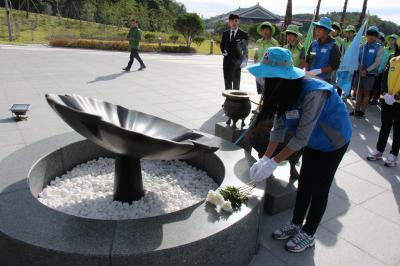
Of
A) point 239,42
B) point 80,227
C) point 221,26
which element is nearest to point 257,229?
point 80,227

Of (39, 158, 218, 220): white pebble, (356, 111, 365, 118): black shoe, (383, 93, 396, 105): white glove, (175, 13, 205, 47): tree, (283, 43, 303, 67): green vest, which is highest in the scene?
(175, 13, 205, 47): tree

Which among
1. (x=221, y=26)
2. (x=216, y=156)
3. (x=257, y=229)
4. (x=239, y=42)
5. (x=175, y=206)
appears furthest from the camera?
(x=221, y=26)

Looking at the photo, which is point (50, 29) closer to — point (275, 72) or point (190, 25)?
point (190, 25)

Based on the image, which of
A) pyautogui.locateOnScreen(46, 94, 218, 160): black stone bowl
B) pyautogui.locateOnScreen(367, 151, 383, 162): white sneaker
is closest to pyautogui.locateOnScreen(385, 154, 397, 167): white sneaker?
pyautogui.locateOnScreen(367, 151, 383, 162): white sneaker

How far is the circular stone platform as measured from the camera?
1.99 meters

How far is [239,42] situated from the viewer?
6895mm

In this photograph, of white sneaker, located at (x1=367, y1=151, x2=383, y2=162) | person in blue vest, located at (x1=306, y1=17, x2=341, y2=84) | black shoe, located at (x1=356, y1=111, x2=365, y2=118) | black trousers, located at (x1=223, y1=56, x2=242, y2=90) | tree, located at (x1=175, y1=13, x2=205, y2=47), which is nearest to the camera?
white sneaker, located at (x1=367, y1=151, x2=383, y2=162)

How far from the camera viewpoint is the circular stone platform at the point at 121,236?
6.51 ft

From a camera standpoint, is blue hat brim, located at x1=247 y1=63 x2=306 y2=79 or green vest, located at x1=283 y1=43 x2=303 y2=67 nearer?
blue hat brim, located at x1=247 y1=63 x2=306 y2=79

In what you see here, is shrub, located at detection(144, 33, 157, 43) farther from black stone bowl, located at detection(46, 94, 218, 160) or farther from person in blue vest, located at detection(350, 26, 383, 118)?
black stone bowl, located at detection(46, 94, 218, 160)

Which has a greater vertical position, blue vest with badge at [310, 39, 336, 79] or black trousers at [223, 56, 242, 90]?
blue vest with badge at [310, 39, 336, 79]

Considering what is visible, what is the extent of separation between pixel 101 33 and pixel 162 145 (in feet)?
87.2

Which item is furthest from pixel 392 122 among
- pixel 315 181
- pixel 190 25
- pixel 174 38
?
pixel 174 38

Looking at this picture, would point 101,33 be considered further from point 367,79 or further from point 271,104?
point 271,104
